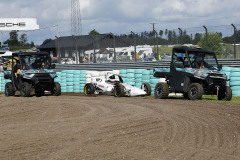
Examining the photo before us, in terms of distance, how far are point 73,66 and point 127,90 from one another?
1060cm

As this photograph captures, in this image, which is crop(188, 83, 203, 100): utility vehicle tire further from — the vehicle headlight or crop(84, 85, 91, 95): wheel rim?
the vehicle headlight

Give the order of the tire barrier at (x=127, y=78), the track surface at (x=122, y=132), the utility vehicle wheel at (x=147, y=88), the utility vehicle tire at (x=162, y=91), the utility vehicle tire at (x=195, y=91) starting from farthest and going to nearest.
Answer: the utility vehicle wheel at (x=147, y=88), the tire barrier at (x=127, y=78), the utility vehicle tire at (x=162, y=91), the utility vehicle tire at (x=195, y=91), the track surface at (x=122, y=132)

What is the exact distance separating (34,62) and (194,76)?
24.7 feet

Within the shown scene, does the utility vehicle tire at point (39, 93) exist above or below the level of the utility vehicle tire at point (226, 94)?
below

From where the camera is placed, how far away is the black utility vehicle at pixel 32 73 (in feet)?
59.0

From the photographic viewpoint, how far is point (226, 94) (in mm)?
14289

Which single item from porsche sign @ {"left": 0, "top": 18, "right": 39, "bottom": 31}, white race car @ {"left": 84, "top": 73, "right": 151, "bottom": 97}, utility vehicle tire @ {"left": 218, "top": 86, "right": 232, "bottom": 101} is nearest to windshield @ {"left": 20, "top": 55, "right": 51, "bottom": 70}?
white race car @ {"left": 84, "top": 73, "right": 151, "bottom": 97}

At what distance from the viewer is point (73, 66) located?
88.3 ft

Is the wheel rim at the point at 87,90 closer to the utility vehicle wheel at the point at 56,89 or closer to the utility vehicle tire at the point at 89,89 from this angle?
the utility vehicle tire at the point at 89,89

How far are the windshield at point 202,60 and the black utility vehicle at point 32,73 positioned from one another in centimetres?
652

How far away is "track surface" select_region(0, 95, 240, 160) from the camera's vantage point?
22.4 feet

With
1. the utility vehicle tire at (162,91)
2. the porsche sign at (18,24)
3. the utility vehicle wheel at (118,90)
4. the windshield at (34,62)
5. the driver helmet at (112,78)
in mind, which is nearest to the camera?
the utility vehicle tire at (162,91)

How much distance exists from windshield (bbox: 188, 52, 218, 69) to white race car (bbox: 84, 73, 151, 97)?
2.77 meters

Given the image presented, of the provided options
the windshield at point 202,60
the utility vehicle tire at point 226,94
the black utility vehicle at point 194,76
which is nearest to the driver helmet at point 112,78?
the black utility vehicle at point 194,76
